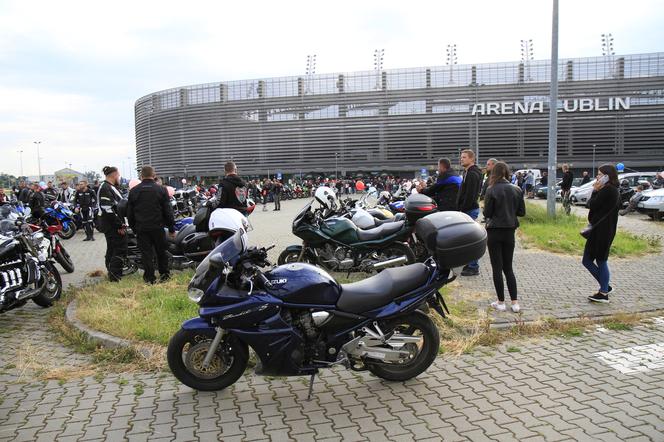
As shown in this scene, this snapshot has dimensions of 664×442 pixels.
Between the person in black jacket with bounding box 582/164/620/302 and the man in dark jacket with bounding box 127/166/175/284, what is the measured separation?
5.53m

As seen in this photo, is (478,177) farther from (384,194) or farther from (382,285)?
(384,194)

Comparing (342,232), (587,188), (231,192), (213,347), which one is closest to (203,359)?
(213,347)

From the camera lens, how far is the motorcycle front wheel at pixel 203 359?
157 inches

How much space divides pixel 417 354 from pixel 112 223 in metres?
5.54

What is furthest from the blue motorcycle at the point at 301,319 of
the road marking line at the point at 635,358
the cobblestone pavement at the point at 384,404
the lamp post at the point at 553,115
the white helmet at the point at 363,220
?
the lamp post at the point at 553,115

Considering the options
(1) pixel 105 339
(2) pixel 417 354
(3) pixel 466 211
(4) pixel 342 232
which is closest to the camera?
(2) pixel 417 354

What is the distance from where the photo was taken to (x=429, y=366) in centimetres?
430

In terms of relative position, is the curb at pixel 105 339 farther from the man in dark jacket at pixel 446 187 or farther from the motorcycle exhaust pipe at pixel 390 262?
the man in dark jacket at pixel 446 187

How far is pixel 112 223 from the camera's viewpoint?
7875 mm

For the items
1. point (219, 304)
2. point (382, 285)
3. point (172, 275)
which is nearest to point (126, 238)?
point (172, 275)

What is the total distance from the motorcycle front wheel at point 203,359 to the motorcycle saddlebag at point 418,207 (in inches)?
175

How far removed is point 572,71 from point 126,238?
65.5m

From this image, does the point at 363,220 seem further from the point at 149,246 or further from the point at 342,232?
the point at 149,246

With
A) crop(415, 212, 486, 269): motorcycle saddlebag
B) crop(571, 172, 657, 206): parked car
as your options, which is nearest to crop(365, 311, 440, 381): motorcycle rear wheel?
crop(415, 212, 486, 269): motorcycle saddlebag
